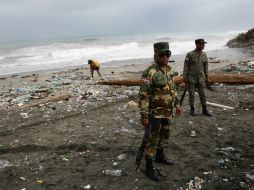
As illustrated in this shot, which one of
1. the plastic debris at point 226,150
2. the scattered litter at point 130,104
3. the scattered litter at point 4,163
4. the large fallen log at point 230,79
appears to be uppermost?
the large fallen log at point 230,79

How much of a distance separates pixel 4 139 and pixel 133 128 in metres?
2.84

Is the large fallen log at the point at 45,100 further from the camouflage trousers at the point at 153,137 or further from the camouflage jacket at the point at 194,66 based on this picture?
the camouflage trousers at the point at 153,137

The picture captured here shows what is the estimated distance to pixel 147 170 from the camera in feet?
17.3

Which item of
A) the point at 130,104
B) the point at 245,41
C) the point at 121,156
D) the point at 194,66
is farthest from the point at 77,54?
the point at 121,156

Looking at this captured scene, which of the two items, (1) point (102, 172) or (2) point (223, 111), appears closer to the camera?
(1) point (102, 172)

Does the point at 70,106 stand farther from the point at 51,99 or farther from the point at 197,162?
the point at 197,162

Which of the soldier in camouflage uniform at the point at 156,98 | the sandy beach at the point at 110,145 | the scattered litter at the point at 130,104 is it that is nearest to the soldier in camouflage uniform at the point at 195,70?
the sandy beach at the point at 110,145

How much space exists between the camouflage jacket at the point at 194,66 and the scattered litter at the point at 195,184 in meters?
3.56

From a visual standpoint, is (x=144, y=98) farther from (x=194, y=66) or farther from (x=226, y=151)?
(x=194, y=66)

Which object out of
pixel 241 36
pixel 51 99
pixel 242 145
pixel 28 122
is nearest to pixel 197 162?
pixel 242 145

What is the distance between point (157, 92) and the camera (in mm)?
5070

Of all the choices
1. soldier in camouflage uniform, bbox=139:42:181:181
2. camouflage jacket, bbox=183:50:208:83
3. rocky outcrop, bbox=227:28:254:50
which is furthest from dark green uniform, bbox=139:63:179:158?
rocky outcrop, bbox=227:28:254:50

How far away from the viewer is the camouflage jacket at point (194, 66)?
27.1 ft

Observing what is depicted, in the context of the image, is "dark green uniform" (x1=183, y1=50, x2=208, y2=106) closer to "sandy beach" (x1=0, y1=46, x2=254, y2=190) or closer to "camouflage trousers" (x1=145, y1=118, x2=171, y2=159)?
"sandy beach" (x1=0, y1=46, x2=254, y2=190)
